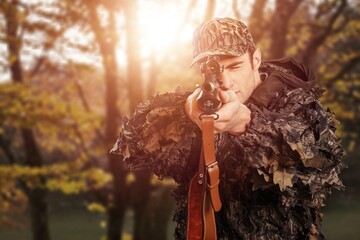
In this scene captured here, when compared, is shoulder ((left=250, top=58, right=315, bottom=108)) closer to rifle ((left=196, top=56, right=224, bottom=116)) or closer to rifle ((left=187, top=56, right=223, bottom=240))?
rifle ((left=187, top=56, right=223, bottom=240))

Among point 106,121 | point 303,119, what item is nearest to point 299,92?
point 303,119

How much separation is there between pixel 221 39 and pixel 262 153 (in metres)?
0.65

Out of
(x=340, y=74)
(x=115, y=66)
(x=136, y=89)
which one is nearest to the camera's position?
(x=136, y=89)

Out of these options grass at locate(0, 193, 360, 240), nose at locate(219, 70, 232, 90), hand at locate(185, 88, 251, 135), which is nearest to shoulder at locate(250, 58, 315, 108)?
nose at locate(219, 70, 232, 90)

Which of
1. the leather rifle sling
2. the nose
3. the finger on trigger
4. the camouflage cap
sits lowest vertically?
the leather rifle sling

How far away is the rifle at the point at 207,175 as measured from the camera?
2221 millimetres

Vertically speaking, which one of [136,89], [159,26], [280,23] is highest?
[159,26]

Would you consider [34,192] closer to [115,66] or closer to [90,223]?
[115,66]

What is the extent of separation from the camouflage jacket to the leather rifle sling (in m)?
0.14

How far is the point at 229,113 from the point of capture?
224 cm

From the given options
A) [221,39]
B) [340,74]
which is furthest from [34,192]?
[221,39]

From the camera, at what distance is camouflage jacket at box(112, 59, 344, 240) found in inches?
94.3

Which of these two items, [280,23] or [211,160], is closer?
[211,160]

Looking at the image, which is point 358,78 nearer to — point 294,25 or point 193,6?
point 294,25
